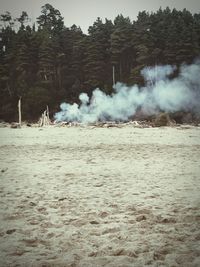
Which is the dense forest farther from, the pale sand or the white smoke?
the pale sand

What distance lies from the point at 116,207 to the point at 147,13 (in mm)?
73316

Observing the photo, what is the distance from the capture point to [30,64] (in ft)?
182

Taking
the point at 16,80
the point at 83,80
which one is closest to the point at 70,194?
the point at 83,80

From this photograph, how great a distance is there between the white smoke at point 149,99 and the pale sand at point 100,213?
2960 centimetres

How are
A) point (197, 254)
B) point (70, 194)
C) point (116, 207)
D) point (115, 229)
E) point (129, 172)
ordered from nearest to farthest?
point (197, 254) < point (115, 229) < point (116, 207) < point (70, 194) < point (129, 172)

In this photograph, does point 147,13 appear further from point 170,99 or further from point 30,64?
point 170,99

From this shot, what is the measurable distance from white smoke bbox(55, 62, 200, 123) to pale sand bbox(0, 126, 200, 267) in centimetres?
2960

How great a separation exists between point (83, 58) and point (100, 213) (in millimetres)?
50722

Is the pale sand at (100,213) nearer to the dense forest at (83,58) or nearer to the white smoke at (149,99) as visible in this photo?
the white smoke at (149,99)

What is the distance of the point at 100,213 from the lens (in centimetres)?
562

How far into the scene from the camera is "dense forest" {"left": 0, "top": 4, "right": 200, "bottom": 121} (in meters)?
45.6

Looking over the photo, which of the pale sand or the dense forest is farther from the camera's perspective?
the dense forest

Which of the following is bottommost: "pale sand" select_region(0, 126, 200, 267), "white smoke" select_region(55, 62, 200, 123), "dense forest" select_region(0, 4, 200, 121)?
"pale sand" select_region(0, 126, 200, 267)

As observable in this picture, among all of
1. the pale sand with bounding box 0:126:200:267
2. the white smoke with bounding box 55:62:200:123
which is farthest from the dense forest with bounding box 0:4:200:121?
the pale sand with bounding box 0:126:200:267
